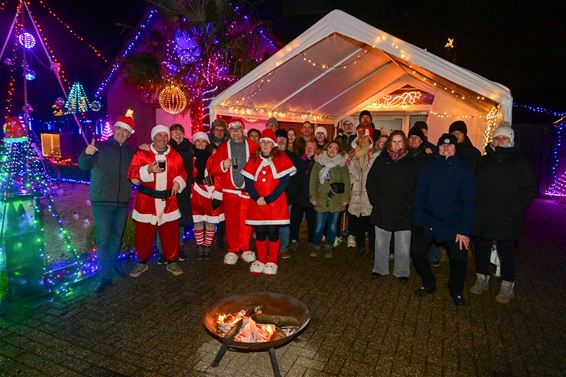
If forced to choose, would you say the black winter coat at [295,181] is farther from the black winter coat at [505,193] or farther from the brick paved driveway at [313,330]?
the black winter coat at [505,193]

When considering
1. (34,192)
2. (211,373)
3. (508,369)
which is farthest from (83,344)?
(508,369)

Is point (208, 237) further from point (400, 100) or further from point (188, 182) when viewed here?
point (400, 100)

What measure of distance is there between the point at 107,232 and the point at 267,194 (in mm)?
2207

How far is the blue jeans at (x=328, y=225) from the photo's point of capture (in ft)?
19.7

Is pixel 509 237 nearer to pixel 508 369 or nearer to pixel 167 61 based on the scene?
pixel 508 369

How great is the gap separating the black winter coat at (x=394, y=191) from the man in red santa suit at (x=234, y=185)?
1982 mm

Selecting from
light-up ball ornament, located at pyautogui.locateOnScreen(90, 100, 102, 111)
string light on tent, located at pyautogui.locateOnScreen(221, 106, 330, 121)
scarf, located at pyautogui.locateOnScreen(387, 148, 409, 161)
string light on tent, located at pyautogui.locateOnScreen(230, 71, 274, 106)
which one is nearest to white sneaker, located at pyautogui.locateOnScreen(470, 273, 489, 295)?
scarf, located at pyautogui.locateOnScreen(387, 148, 409, 161)

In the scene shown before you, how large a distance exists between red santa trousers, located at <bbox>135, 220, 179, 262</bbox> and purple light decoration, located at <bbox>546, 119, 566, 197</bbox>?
43.1 ft

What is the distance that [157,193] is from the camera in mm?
4945

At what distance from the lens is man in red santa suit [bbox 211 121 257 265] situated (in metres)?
5.60

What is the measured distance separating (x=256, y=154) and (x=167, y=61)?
20.2 feet

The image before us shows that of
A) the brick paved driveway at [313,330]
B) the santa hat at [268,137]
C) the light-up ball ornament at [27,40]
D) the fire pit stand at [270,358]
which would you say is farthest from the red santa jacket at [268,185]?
the light-up ball ornament at [27,40]

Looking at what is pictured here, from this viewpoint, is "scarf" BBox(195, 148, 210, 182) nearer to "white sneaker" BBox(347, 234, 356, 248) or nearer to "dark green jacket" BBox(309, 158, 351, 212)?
"dark green jacket" BBox(309, 158, 351, 212)

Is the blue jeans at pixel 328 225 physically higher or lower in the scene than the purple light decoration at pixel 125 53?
lower
